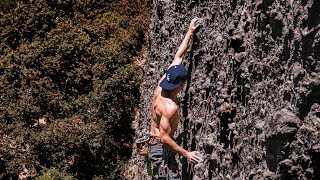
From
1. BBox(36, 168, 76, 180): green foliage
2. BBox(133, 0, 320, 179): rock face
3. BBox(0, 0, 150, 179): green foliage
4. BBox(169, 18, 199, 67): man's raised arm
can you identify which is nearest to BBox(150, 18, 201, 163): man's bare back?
BBox(133, 0, 320, 179): rock face

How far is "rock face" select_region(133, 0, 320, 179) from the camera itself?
3.05 meters

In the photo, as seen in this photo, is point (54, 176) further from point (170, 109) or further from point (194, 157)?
point (170, 109)

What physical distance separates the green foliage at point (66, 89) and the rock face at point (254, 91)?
282 inches

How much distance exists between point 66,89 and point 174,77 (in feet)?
30.0

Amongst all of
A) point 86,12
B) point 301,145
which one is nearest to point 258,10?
point 301,145

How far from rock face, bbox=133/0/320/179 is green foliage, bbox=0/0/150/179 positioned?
717 centimetres

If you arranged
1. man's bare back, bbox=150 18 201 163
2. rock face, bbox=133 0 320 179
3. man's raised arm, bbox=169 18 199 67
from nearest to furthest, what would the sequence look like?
rock face, bbox=133 0 320 179
man's bare back, bbox=150 18 201 163
man's raised arm, bbox=169 18 199 67

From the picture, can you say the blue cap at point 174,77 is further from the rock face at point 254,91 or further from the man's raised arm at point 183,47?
the man's raised arm at point 183,47

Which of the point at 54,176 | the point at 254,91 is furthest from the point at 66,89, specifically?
the point at 254,91

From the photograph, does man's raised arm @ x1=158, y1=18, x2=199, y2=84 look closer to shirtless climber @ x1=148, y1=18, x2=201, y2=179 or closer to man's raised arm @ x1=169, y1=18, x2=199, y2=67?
man's raised arm @ x1=169, y1=18, x2=199, y2=67

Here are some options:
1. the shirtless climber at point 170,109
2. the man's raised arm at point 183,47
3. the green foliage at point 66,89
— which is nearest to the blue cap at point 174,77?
the shirtless climber at point 170,109

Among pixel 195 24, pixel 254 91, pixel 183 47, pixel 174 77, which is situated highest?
pixel 195 24

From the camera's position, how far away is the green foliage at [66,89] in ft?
41.9

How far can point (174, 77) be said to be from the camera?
15.5 feet
